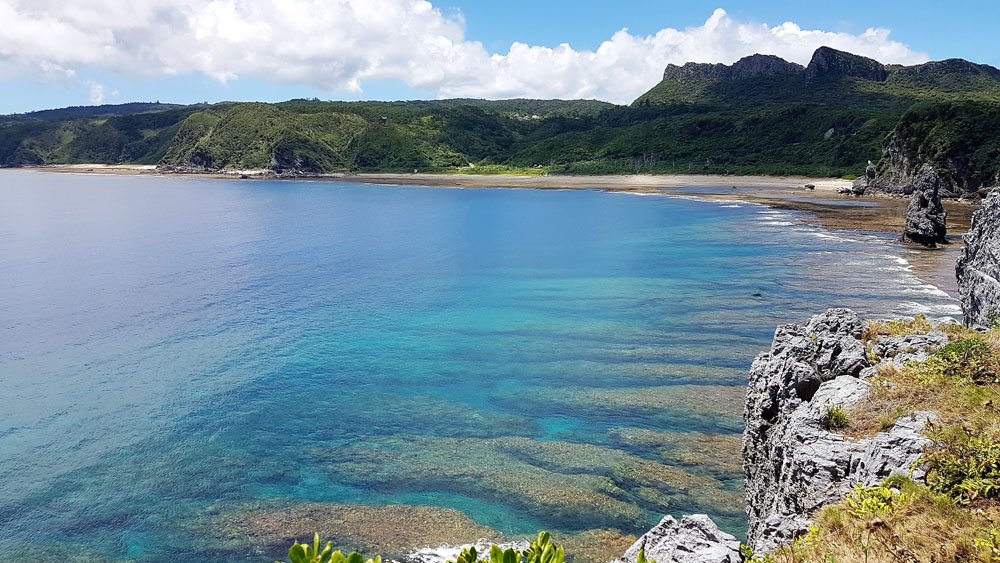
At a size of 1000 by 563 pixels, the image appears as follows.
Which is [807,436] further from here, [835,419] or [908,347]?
Answer: [908,347]

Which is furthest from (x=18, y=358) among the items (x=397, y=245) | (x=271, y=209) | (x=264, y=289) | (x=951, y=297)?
(x=271, y=209)

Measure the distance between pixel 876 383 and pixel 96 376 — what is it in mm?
28004

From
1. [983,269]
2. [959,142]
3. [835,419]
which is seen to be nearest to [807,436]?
[835,419]

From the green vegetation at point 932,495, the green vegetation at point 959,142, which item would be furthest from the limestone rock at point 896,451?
the green vegetation at point 959,142

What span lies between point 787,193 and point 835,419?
4797 inches

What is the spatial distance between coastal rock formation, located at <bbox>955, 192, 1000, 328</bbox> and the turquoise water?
772 centimetres

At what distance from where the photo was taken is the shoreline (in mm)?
Result: 52062

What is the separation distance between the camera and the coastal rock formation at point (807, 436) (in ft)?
30.8

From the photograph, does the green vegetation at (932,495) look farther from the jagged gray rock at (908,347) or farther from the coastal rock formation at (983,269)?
the coastal rock formation at (983,269)

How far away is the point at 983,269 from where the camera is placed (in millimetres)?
21297

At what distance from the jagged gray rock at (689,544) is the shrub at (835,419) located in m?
2.96

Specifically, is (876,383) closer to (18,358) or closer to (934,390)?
(934,390)

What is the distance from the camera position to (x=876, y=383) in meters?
11.5

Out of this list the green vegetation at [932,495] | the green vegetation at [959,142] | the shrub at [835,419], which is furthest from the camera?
→ the green vegetation at [959,142]
